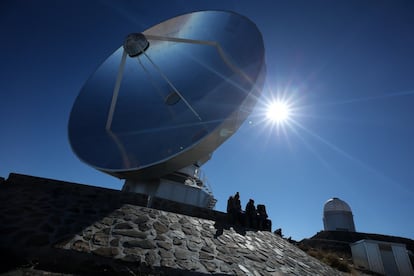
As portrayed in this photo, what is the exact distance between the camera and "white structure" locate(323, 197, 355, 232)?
82.2 feet

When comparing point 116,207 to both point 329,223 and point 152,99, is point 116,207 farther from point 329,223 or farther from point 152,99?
point 329,223

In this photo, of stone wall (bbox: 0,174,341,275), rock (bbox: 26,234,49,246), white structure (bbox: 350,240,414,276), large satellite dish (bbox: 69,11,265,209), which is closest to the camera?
stone wall (bbox: 0,174,341,275)

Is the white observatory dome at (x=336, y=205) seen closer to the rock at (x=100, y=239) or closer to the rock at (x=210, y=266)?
the rock at (x=210, y=266)

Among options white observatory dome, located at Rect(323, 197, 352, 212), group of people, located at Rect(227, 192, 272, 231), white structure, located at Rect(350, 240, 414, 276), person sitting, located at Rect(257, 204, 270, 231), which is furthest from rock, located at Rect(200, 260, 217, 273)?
white observatory dome, located at Rect(323, 197, 352, 212)

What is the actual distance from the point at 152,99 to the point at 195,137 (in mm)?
4839

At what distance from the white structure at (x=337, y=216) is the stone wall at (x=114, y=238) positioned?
70.3 feet

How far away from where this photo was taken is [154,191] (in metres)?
12.0

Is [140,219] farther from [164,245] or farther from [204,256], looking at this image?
[204,256]

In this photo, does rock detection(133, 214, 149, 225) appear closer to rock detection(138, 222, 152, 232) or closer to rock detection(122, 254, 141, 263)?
rock detection(138, 222, 152, 232)

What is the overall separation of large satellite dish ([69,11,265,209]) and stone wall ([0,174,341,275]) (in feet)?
9.15

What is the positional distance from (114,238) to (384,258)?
18.1 m

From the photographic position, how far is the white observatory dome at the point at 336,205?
26.4 metres

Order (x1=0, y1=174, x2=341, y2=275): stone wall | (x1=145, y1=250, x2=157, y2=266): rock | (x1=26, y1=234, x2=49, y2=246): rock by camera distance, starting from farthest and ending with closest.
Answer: (x1=145, y1=250, x2=157, y2=266): rock, (x1=26, y1=234, x2=49, y2=246): rock, (x1=0, y1=174, x2=341, y2=275): stone wall

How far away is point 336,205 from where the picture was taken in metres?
26.7
